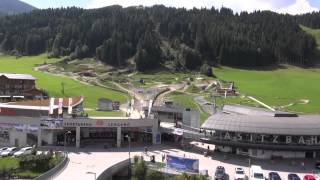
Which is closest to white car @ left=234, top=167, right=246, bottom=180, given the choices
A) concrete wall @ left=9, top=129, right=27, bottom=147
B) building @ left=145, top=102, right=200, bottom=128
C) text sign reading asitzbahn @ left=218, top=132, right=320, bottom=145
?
text sign reading asitzbahn @ left=218, top=132, right=320, bottom=145

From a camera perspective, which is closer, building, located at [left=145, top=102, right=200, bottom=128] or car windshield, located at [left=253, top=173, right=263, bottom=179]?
car windshield, located at [left=253, top=173, right=263, bottom=179]

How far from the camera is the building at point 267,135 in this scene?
68625 millimetres

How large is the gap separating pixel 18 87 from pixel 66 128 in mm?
57830

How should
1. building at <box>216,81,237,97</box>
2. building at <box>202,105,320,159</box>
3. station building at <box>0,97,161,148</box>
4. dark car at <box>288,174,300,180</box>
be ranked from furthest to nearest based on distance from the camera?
building at <box>216,81,237,97</box>
station building at <box>0,97,161,148</box>
building at <box>202,105,320,159</box>
dark car at <box>288,174,300,180</box>

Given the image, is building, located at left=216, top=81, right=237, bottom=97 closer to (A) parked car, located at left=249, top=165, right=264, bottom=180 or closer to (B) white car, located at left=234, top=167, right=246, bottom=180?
(B) white car, located at left=234, top=167, right=246, bottom=180

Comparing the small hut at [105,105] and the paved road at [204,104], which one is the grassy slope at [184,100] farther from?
the small hut at [105,105]

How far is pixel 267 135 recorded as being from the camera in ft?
229

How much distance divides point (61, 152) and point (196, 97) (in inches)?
2503

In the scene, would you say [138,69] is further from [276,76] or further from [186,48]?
[276,76]

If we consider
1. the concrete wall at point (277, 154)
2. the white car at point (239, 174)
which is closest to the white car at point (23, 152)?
the white car at point (239, 174)

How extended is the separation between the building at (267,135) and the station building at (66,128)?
36.3 feet

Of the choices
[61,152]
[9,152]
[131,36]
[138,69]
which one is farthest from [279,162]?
[131,36]

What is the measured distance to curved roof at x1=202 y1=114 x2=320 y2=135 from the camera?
224 feet

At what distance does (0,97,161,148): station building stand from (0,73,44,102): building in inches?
1779
